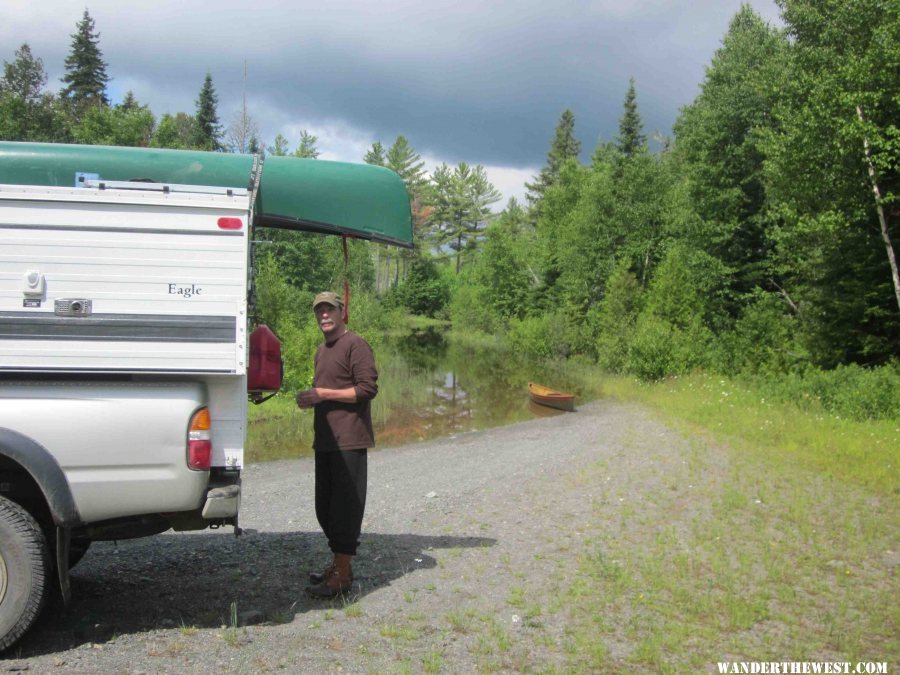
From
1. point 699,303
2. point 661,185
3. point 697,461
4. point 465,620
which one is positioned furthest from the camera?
point 661,185

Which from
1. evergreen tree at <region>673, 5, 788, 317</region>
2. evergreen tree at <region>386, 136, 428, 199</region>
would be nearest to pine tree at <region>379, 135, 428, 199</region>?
evergreen tree at <region>386, 136, 428, 199</region>

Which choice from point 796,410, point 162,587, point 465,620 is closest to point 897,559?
point 465,620

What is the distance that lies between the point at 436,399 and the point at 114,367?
2117cm

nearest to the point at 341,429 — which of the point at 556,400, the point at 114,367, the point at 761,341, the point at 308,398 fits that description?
the point at 308,398

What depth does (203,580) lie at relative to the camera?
6.16 meters

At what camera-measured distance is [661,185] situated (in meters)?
40.5

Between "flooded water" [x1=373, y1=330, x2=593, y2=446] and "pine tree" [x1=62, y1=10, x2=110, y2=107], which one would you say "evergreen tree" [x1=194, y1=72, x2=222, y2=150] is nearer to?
"pine tree" [x1=62, y1=10, x2=110, y2=107]

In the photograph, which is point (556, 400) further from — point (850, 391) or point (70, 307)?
point (70, 307)

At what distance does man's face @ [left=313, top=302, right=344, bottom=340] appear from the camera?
576 cm

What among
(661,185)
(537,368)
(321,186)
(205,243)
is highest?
(661,185)

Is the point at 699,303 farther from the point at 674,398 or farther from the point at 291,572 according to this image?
the point at 291,572

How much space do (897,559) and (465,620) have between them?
4546mm

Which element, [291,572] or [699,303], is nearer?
[291,572]

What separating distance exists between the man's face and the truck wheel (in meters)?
2.37
